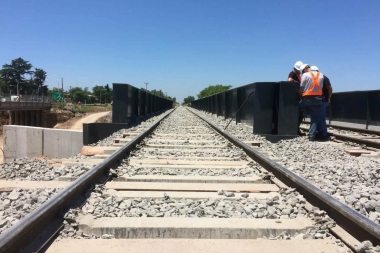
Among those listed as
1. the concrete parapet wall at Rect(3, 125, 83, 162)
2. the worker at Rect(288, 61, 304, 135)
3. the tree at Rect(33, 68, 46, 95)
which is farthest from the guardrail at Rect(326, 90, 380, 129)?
the tree at Rect(33, 68, 46, 95)

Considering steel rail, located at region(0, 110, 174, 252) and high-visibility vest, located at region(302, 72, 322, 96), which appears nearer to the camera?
steel rail, located at region(0, 110, 174, 252)

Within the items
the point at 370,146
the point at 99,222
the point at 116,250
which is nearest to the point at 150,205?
the point at 99,222

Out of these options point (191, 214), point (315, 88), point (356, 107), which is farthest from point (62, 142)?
point (356, 107)

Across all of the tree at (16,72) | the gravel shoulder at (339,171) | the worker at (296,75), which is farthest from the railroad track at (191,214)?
the tree at (16,72)

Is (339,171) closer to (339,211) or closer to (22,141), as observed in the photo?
(339,211)

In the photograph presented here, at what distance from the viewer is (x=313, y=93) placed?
A: 8.17m

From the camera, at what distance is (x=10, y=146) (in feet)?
38.4

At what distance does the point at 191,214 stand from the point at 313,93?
6.03m

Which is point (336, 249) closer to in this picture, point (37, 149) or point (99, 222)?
point (99, 222)

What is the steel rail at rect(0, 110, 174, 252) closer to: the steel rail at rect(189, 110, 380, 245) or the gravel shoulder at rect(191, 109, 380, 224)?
the steel rail at rect(189, 110, 380, 245)

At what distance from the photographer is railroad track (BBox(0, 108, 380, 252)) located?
8.02 feet

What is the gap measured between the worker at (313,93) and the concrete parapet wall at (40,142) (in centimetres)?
587

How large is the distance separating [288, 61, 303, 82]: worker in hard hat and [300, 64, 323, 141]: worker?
88cm

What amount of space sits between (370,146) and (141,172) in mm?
5271
